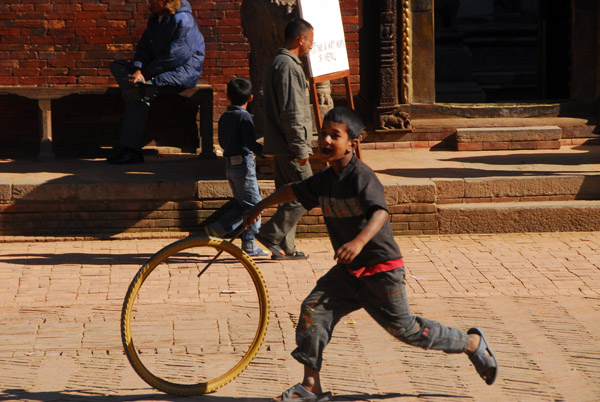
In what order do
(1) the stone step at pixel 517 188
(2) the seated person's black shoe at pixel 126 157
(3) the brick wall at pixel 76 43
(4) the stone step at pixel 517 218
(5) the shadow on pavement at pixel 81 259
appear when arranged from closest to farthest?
(5) the shadow on pavement at pixel 81 259, (4) the stone step at pixel 517 218, (1) the stone step at pixel 517 188, (2) the seated person's black shoe at pixel 126 157, (3) the brick wall at pixel 76 43

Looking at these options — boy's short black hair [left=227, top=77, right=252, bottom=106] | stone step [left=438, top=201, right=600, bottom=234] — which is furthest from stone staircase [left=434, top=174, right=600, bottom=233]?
boy's short black hair [left=227, top=77, right=252, bottom=106]

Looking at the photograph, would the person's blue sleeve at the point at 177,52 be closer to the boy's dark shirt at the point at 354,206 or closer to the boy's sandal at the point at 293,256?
the boy's sandal at the point at 293,256

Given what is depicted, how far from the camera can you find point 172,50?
10.4m

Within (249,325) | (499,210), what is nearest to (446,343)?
(249,325)

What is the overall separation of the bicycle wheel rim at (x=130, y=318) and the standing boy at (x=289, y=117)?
2337 millimetres

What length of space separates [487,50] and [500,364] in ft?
48.2

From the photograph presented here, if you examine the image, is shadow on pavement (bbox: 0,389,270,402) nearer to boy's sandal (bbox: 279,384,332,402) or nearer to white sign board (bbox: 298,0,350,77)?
boy's sandal (bbox: 279,384,332,402)

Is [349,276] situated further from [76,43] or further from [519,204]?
[76,43]

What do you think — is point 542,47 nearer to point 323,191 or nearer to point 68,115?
point 68,115

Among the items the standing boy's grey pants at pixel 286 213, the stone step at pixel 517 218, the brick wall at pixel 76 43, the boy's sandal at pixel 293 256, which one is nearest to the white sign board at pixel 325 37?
the standing boy's grey pants at pixel 286 213

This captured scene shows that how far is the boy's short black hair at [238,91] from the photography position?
8.09 metres

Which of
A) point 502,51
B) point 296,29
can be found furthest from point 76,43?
point 502,51

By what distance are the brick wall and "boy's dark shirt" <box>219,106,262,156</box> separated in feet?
14.2

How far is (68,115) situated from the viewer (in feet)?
40.4
